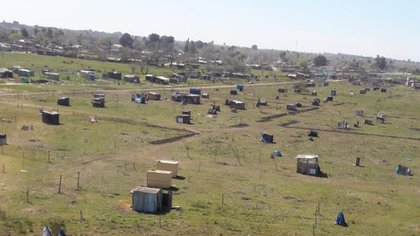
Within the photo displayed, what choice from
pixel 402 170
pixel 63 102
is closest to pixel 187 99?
pixel 63 102

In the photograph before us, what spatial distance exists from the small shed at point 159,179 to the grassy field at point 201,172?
144cm

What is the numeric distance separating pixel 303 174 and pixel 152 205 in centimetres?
2015

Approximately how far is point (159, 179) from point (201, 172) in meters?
7.35

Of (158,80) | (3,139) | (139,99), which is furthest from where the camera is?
(158,80)

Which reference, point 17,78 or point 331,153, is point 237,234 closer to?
point 331,153

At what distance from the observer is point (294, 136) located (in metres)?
72.2

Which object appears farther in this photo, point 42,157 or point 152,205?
point 42,157

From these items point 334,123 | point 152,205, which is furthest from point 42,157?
point 334,123

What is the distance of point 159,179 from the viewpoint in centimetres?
4038

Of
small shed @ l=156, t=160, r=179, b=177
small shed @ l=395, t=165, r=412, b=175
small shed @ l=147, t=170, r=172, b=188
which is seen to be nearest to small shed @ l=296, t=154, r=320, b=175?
small shed @ l=395, t=165, r=412, b=175

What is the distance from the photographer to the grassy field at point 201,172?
33125 millimetres

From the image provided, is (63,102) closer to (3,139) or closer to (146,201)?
(3,139)

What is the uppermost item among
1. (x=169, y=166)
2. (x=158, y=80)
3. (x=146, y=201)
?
(x=146, y=201)

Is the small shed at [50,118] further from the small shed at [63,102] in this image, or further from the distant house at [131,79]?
the distant house at [131,79]
